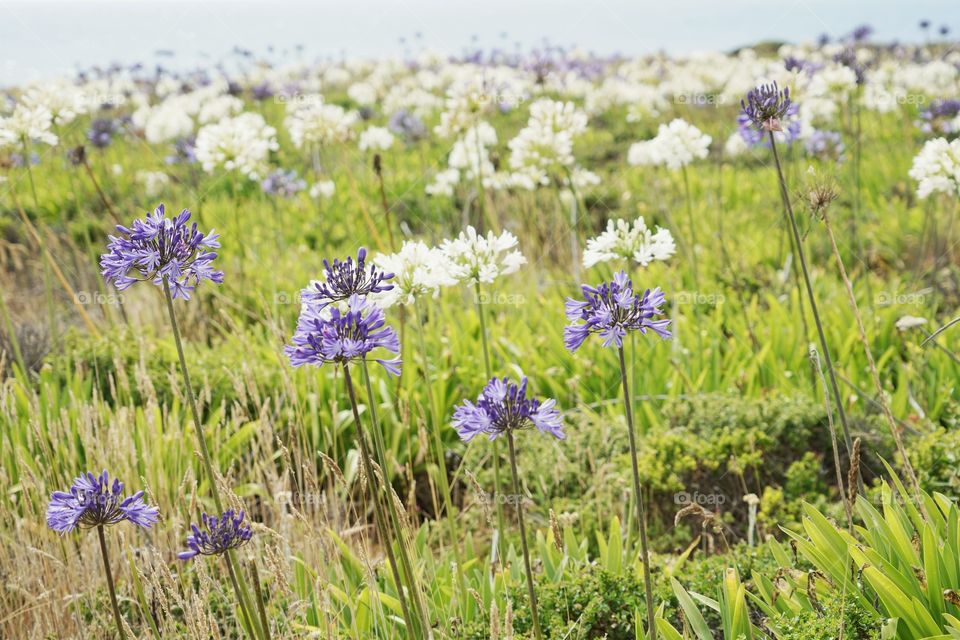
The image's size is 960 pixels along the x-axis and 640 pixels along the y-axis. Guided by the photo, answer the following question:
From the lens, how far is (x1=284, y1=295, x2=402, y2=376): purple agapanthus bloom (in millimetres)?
1680

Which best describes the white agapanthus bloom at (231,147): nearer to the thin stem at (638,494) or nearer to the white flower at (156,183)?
the thin stem at (638,494)

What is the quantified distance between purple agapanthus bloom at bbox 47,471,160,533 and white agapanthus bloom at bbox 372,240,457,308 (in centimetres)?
91

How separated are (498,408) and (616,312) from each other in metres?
0.33

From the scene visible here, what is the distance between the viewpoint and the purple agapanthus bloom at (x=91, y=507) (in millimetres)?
1913

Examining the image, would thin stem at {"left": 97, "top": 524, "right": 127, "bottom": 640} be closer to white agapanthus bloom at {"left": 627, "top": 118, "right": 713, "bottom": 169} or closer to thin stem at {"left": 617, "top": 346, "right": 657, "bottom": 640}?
thin stem at {"left": 617, "top": 346, "right": 657, "bottom": 640}

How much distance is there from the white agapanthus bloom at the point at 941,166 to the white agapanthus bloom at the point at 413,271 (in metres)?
2.49

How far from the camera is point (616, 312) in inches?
74.7

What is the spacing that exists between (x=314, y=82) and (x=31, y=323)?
1227cm

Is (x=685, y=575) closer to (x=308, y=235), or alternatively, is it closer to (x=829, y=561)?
(x=829, y=561)

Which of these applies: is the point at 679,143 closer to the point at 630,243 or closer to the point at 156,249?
the point at 630,243

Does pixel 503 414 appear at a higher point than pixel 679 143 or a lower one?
lower

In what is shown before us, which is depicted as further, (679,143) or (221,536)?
(679,143)

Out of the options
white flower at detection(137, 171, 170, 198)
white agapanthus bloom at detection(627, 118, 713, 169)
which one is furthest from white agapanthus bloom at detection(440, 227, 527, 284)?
white flower at detection(137, 171, 170, 198)

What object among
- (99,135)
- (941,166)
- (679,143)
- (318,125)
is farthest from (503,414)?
(99,135)
